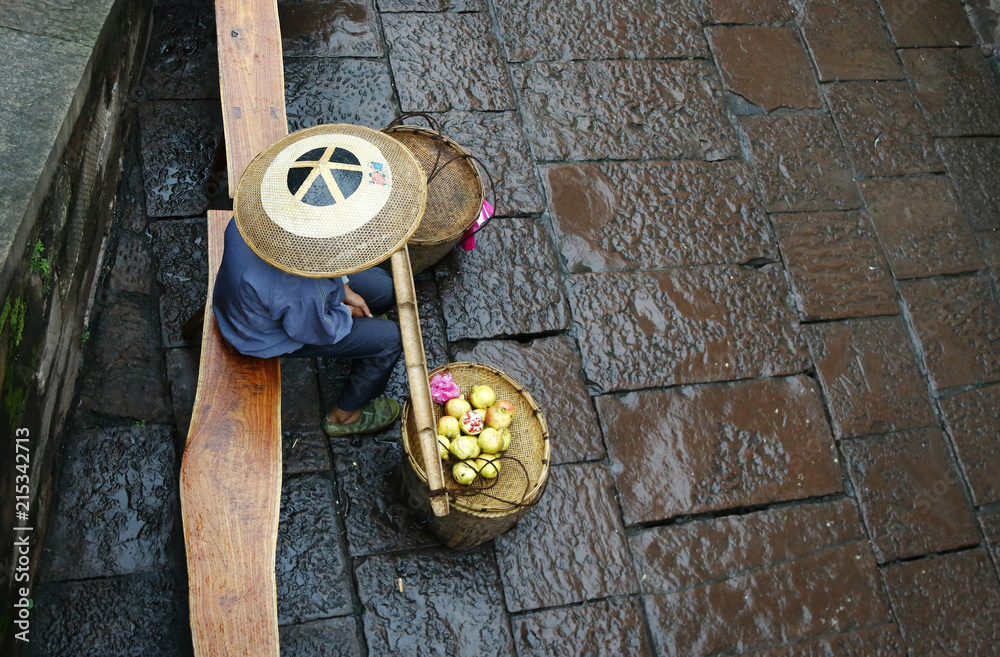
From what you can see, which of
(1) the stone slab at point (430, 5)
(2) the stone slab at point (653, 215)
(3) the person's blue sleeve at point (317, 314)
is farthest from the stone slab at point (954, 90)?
(3) the person's blue sleeve at point (317, 314)

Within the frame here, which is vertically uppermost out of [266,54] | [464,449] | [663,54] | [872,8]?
[872,8]

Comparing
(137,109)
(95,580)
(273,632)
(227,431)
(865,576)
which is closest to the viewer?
(273,632)

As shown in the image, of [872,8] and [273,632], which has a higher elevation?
[872,8]

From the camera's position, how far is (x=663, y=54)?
5109 mm

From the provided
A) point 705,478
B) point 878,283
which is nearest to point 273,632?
point 705,478

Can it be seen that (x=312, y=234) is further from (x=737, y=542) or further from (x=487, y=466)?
(x=737, y=542)

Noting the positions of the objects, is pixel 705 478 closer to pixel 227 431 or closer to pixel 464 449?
pixel 464 449

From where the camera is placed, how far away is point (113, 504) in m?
3.43

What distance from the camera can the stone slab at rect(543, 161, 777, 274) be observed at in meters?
4.46

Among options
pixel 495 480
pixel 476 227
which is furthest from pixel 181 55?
pixel 495 480

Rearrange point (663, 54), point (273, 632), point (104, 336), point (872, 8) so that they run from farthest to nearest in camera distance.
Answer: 1. point (872, 8)
2. point (663, 54)
3. point (104, 336)
4. point (273, 632)

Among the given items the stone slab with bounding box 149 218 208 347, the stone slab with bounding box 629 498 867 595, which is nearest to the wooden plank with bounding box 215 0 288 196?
the stone slab with bounding box 149 218 208 347

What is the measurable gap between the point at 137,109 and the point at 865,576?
4.44m
